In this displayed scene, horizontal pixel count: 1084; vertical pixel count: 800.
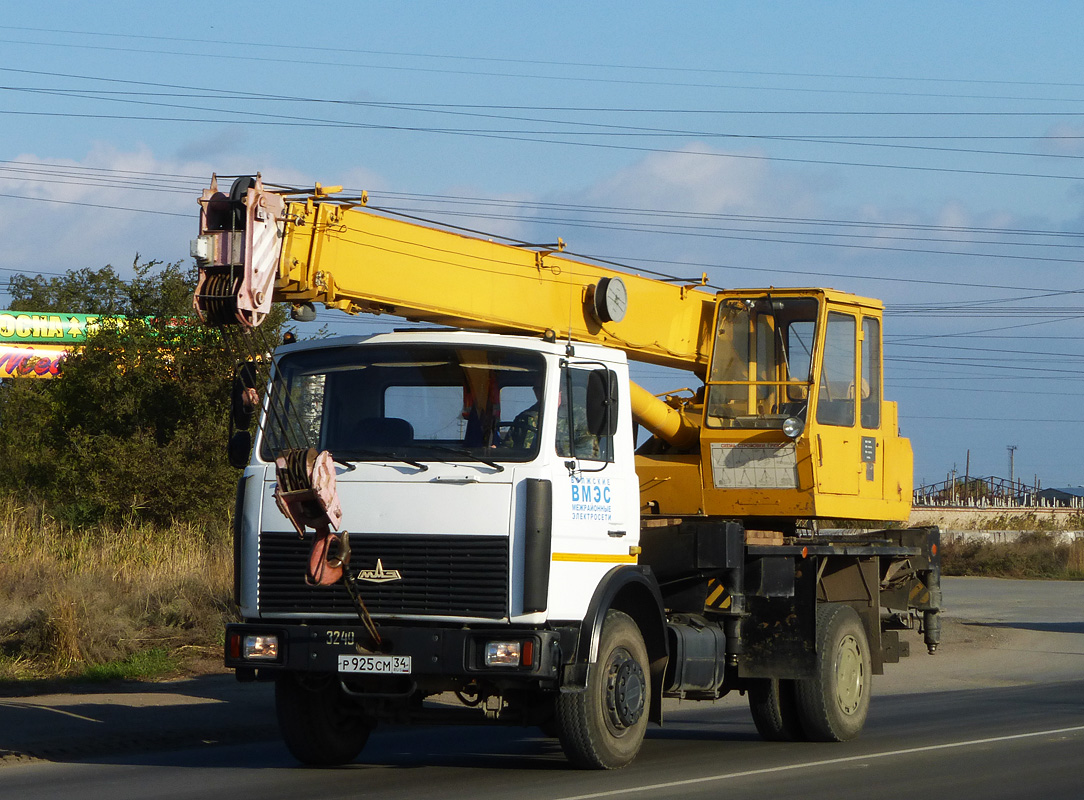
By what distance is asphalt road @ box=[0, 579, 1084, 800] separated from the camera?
8.85 m

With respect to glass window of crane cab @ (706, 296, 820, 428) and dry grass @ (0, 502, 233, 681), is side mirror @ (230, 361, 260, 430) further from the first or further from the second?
dry grass @ (0, 502, 233, 681)

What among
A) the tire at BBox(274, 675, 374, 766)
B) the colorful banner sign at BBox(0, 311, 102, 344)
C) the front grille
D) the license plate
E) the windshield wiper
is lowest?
the tire at BBox(274, 675, 374, 766)

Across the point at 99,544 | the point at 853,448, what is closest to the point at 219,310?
the point at 853,448

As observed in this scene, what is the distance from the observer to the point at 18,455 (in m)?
30.9

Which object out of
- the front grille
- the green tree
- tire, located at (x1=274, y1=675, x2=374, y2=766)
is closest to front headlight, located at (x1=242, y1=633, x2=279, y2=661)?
the front grille

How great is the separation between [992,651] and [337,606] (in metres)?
15.9

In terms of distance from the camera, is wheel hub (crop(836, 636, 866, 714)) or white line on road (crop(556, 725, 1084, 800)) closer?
white line on road (crop(556, 725, 1084, 800))

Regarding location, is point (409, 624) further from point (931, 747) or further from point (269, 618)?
point (931, 747)

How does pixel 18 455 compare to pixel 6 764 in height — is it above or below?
above

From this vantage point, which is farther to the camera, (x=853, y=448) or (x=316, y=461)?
(x=853, y=448)

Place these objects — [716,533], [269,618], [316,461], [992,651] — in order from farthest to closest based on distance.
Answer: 1. [992,651]
2. [716,533]
3. [269,618]
4. [316,461]

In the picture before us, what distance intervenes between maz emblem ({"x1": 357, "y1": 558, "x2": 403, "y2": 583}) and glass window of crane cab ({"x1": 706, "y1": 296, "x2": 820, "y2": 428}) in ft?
13.9

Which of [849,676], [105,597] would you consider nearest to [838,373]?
[849,676]

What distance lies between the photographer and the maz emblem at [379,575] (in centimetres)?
890
